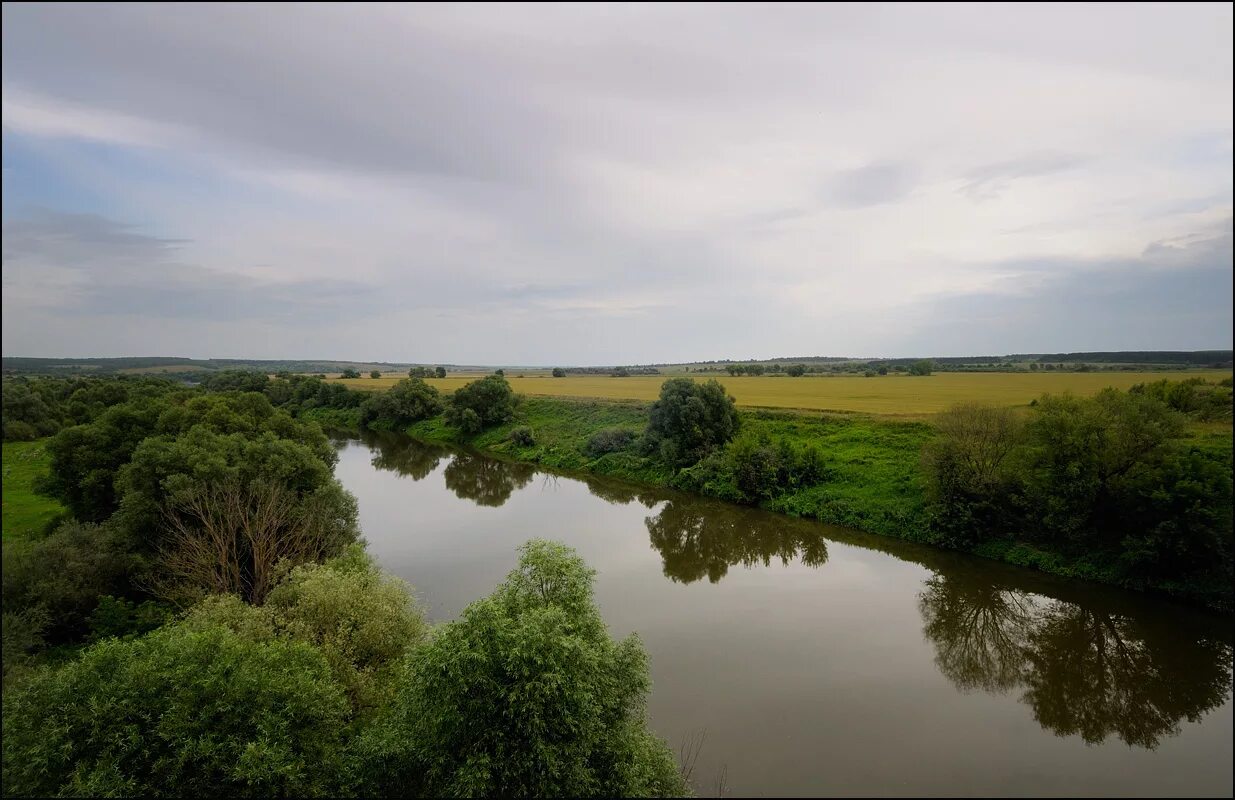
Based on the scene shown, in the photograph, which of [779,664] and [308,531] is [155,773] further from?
[779,664]

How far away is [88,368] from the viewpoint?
2925 centimetres

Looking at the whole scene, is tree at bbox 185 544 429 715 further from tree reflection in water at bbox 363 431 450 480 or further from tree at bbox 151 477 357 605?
tree reflection in water at bbox 363 431 450 480

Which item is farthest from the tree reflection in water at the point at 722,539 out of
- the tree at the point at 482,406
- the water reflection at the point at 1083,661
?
the tree at the point at 482,406

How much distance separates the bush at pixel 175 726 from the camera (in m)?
7.78

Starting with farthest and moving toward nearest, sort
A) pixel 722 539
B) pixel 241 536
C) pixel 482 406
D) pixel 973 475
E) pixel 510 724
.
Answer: pixel 482 406 < pixel 722 539 < pixel 973 475 < pixel 241 536 < pixel 510 724

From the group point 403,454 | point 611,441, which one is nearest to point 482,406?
point 403,454

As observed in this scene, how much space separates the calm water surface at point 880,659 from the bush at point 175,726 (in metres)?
6.88

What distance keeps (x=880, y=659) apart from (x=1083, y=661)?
16.7ft

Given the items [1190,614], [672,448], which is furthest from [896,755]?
[672,448]

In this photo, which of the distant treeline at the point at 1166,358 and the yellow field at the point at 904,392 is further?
the yellow field at the point at 904,392

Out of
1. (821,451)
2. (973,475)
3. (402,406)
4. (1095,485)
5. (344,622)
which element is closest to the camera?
(344,622)

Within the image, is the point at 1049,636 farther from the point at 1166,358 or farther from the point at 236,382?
the point at 236,382

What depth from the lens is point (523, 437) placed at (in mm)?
47062

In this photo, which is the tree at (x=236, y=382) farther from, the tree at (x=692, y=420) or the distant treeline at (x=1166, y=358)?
the distant treeline at (x=1166, y=358)
